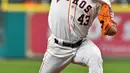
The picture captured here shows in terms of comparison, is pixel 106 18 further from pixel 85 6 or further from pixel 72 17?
pixel 72 17

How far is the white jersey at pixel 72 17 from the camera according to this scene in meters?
7.62

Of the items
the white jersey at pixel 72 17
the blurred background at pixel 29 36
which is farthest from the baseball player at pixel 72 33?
the blurred background at pixel 29 36

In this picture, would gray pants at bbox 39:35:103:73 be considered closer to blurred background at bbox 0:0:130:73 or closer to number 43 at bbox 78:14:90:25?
number 43 at bbox 78:14:90:25

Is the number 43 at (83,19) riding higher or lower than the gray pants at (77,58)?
higher

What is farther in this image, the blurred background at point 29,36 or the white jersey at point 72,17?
the blurred background at point 29,36

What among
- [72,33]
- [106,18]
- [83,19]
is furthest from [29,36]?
[106,18]

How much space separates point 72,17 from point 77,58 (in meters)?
0.61

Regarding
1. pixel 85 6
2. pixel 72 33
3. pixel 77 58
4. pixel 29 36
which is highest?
pixel 85 6

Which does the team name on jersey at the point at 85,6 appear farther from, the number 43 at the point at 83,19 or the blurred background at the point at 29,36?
the blurred background at the point at 29,36

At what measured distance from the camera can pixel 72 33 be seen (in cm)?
777

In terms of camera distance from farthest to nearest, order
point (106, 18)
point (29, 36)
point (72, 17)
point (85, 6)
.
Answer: point (29, 36) < point (72, 17) < point (85, 6) < point (106, 18)

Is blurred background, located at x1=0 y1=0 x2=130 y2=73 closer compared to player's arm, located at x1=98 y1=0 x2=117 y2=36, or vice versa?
player's arm, located at x1=98 y1=0 x2=117 y2=36

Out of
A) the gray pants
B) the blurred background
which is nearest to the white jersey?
the gray pants

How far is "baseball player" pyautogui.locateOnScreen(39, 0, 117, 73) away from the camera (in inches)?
297
